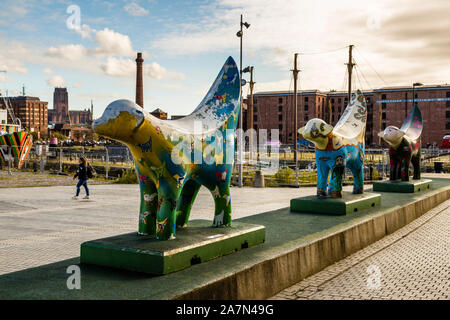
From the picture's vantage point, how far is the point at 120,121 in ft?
15.7

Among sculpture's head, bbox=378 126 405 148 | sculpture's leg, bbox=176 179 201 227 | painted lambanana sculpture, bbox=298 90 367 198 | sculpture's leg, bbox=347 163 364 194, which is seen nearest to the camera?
sculpture's leg, bbox=176 179 201 227

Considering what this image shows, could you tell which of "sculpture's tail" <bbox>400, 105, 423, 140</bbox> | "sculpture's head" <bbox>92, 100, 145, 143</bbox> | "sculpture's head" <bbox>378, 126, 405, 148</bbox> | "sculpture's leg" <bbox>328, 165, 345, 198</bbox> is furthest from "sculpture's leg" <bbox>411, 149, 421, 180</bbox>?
"sculpture's head" <bbox>92, 100, 145, 143</bbox>

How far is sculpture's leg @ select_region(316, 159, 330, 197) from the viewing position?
9.58 metres

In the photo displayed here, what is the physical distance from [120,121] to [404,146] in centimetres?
1140

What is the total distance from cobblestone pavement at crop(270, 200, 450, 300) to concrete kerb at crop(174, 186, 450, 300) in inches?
5.2

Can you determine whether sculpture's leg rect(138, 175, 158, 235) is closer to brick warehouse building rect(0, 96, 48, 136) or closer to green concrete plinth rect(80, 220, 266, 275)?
green concrete plinth rect(80, 220, 266, 275)

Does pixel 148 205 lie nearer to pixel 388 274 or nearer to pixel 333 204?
pixel 388 274

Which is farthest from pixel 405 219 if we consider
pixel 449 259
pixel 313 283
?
pixel 313 283

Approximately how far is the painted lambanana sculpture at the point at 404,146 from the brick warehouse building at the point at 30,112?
13997 centimetres

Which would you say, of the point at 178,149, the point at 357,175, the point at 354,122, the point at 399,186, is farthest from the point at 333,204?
the point at 399,186

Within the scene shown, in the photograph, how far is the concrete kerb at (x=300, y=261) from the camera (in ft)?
15.6

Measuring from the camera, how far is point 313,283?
6.15m
